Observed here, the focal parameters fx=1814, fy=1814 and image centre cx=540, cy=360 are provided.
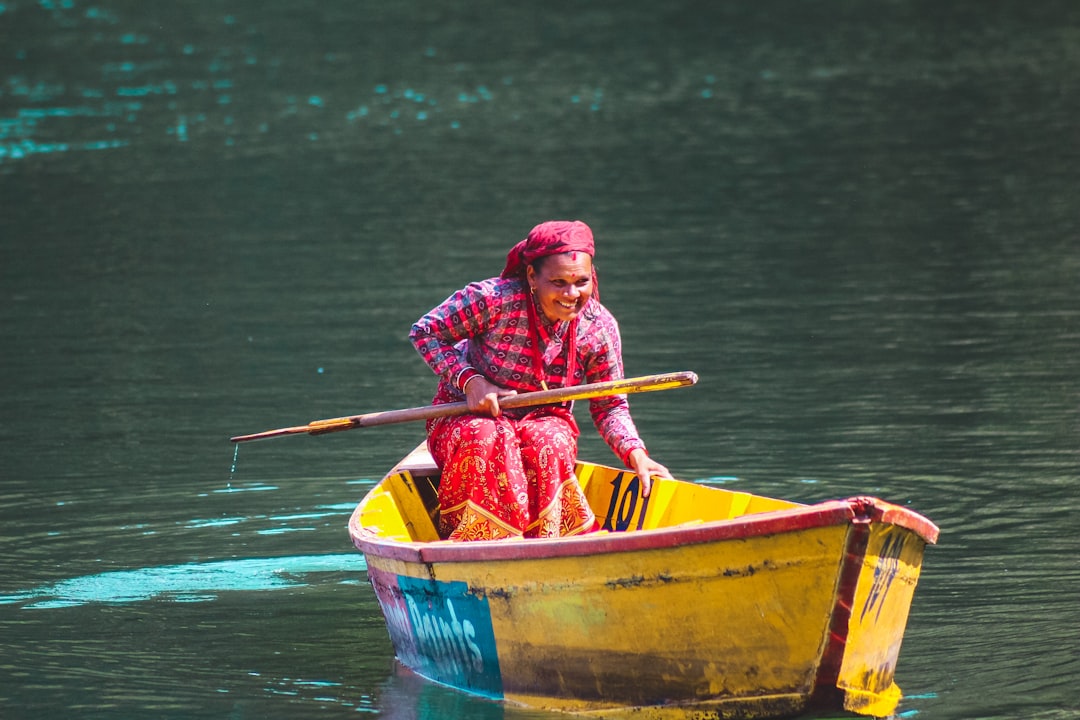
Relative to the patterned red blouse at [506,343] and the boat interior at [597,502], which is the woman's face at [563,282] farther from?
the boat interior at [597,502]

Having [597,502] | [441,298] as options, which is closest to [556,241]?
[597,502]

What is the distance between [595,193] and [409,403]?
9353 mm

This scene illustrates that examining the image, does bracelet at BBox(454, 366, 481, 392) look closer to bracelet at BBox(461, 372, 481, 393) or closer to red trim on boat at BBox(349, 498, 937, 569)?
bracelet at BBox(461, 372, 481, 393)

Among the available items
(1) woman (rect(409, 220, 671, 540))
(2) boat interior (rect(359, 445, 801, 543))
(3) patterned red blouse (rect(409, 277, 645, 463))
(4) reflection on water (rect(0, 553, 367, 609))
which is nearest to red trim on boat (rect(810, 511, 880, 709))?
(2) boat interior (rect(359, 445, 801, 543))

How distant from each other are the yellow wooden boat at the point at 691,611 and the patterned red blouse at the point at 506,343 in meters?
0.89

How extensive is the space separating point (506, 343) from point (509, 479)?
53 cm

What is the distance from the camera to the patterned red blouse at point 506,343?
22.5 ft

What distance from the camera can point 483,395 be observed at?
22.3 ft

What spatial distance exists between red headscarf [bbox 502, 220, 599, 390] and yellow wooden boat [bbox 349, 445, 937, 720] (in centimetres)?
104

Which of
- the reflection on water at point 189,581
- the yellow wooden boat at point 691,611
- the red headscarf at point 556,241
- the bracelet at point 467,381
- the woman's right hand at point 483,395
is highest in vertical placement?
the red headscarf at point 556,241

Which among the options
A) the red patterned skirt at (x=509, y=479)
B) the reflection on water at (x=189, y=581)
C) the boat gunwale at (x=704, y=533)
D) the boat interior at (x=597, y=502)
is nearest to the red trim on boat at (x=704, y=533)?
the boat gunwale at (x=704, y=533)

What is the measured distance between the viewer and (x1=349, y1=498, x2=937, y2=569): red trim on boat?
5324 mm

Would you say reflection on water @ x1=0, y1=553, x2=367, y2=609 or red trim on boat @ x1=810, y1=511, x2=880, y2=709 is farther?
reflection on water @ x1=0, y1=553, x2=367, y2=609

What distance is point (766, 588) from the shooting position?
5.52 meters
